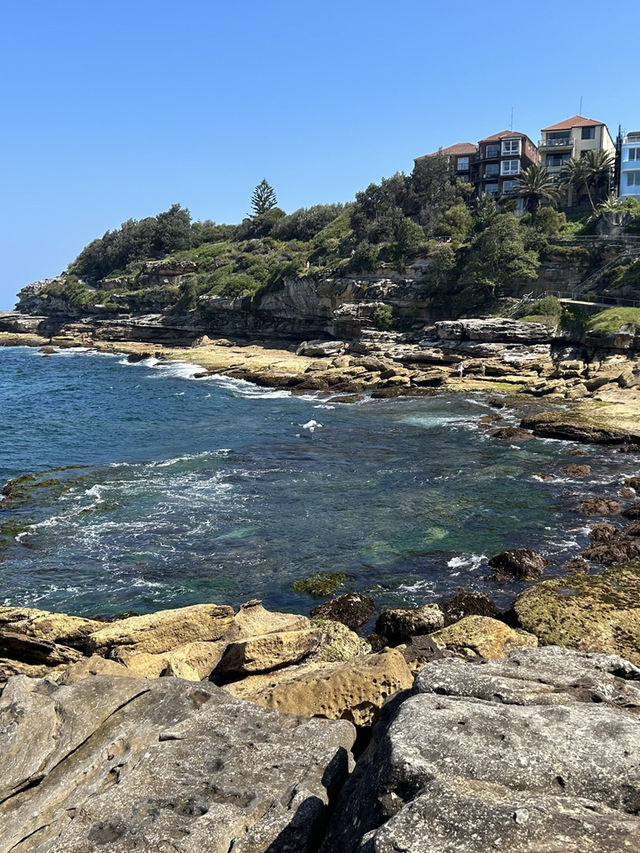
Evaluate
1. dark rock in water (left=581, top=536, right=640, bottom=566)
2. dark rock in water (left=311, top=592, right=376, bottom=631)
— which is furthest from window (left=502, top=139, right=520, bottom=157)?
dark rock in water (left=311, top=592, right=376, bottom=631)

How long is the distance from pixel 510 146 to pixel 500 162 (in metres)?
2.31

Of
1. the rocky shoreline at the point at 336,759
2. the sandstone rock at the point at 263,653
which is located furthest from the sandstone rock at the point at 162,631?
the rocky shoreline at the point at 336,759

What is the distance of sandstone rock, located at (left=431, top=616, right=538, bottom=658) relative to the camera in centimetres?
1311

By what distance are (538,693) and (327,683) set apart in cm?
377

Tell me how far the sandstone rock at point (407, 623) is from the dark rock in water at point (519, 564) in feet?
13.5

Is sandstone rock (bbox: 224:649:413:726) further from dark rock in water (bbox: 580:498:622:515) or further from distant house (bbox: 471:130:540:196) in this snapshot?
distant house (bbox: 471:130:540:196)

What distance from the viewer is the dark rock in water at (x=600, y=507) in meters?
23.0

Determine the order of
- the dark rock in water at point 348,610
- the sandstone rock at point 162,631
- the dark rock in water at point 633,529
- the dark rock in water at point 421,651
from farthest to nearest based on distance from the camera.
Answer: the dark rock in water at point 633,529 → the dark rock in water at point 348,610 → the sandstone rock at point 162,631 → the dark rock in water at point 421,651

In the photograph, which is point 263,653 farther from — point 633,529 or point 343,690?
point 633,529

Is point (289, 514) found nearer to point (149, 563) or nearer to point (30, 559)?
point (149, 563)

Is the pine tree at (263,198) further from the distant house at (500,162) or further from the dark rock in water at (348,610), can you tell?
the dark rock in water at (348,610)

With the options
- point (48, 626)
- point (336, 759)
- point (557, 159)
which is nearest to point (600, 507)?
point (48, 626)

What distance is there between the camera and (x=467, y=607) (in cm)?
1639

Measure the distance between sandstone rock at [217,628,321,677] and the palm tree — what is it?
70663 mm
